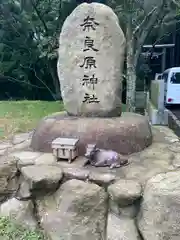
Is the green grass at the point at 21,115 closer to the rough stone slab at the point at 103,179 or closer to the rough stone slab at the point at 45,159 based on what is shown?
the rough stone slab at the point at 45,159

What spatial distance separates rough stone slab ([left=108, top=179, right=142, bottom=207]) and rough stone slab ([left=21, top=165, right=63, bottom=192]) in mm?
584

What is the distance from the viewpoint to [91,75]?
4.34m

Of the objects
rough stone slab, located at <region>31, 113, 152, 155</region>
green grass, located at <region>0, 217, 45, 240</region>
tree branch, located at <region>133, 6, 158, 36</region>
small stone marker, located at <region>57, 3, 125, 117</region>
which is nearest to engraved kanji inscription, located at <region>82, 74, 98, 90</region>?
small stone marker, located at <region>57, 3, 125, 117</region>

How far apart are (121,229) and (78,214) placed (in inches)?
17.8

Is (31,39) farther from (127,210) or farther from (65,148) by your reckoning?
(127,210)

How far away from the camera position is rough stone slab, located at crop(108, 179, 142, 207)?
3014 mm

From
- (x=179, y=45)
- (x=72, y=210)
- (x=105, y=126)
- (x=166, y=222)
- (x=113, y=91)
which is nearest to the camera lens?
(x=166, y=222)

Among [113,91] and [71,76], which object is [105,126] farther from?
[71,76]

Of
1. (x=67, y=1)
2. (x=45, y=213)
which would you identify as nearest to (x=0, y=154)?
(x=45, y=213)

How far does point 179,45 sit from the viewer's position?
57.6 ft

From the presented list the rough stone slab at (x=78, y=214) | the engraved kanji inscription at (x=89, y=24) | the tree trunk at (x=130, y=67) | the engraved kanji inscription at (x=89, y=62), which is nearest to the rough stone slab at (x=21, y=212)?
the rough stone slab at (x=78, y=214)

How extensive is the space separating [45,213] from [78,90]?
1813 mm

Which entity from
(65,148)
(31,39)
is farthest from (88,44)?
(31,39)

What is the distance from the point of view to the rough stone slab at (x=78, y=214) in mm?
3137
